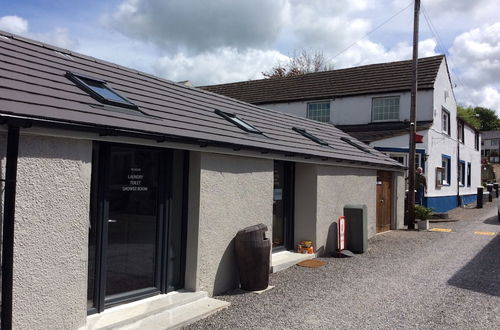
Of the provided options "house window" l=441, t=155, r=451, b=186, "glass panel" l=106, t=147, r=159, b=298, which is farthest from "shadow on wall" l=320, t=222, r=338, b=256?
"house window" l=441, t=155, r=451, b=186

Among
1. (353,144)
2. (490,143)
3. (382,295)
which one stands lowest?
(382,295)

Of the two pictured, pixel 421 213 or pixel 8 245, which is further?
pixel 421 213

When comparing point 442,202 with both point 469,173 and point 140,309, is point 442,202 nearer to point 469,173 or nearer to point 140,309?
point 469,173

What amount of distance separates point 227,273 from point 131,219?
2.02 meters

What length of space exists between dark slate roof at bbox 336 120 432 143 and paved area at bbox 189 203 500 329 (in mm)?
9060

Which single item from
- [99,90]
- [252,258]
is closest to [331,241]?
[252,258]

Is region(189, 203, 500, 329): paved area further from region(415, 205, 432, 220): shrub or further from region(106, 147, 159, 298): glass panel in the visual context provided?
region(415, 205, 432, 220): shrub

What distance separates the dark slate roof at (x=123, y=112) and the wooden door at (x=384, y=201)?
378 cm

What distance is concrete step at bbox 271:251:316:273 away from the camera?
28.2 feet

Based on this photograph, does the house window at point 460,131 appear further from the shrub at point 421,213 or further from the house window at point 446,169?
the shrub at point 421,213

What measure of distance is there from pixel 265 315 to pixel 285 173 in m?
4.67

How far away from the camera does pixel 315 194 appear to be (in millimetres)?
10164

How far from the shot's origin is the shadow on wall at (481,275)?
7.57 m

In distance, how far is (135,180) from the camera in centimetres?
608
